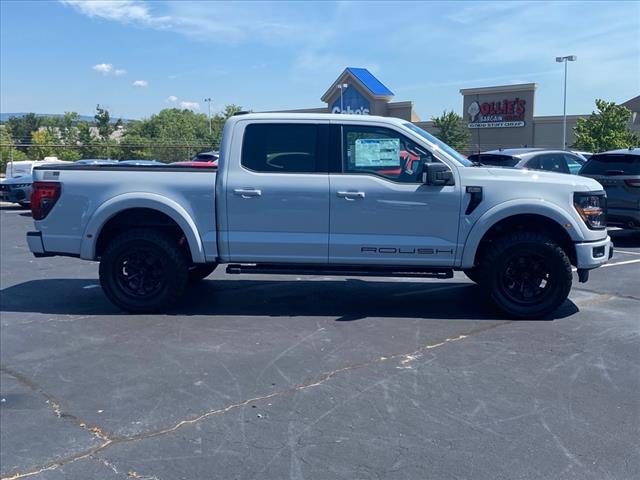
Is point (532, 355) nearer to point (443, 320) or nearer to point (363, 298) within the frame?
point (443, 320)

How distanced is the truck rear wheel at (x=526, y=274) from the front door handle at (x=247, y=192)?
2.48 metres

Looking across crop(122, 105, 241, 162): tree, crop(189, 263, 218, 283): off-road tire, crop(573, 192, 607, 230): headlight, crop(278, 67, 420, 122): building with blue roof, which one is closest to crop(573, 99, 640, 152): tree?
crop(278, 67, 420, 122): building with blue roof

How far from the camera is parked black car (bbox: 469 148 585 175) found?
12648 millimetres

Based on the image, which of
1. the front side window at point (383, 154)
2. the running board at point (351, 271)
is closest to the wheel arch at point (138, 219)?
the running board at point (351, 271)

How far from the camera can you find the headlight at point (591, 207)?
6941 millimetres

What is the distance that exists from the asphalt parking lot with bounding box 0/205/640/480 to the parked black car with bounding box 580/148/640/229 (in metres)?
4.43

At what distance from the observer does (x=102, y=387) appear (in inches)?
205

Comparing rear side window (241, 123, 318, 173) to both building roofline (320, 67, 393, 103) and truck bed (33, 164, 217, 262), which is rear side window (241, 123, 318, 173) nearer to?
truck bed (33, 164, 217, 262)

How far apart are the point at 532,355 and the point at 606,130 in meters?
27.8

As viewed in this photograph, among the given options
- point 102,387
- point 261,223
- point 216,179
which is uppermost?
point 216,179

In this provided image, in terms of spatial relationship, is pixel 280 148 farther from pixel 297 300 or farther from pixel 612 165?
pixel 612 165

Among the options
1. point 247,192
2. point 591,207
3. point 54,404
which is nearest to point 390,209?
point 247,192

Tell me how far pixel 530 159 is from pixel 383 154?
22.1ft

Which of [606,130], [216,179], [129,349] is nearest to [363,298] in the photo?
[216,179]
